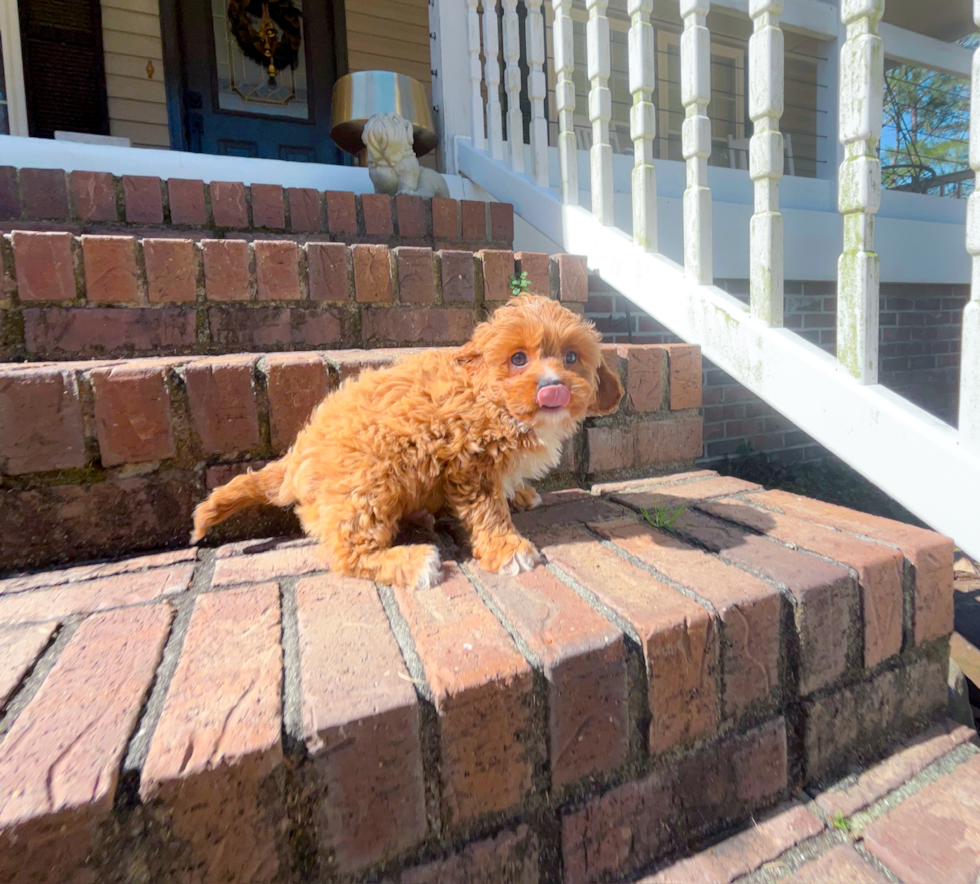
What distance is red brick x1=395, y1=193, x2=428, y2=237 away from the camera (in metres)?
2.20

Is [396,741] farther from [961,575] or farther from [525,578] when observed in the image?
[961,575]

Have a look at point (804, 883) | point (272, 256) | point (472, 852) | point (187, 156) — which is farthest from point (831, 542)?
point (187, 156)

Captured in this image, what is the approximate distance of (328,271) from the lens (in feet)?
5.10

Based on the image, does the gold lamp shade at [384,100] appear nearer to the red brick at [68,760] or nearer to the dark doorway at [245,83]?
A: the dark doorway at [245,83]

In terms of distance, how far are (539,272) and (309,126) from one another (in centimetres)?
393

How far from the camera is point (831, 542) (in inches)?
40.1

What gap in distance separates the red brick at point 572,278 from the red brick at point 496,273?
0.17m

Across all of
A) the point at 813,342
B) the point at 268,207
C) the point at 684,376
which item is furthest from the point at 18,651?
the point at 813,342

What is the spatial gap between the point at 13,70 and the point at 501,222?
3359 mm

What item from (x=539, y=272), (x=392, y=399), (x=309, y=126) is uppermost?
(x=309, y=126)

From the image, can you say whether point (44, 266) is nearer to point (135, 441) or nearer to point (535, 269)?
point (135, 441)

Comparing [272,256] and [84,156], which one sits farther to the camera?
[84,156]

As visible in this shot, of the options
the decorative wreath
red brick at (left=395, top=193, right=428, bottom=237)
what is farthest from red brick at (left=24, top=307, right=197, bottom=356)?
the decorative wreath

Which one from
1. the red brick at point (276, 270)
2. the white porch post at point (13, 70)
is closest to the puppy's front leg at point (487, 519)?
the red brick at point (276, 270)
